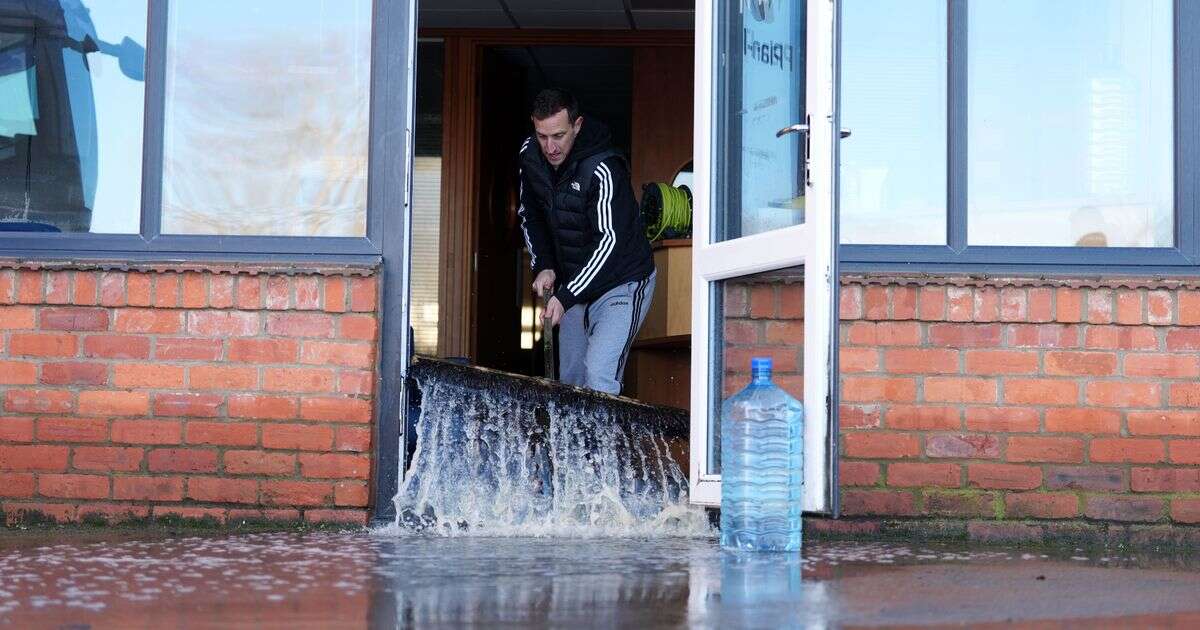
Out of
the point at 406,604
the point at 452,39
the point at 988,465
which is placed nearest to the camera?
the point at 406,604

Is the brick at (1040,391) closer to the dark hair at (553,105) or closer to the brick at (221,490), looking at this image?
the dark hair at (553,105)

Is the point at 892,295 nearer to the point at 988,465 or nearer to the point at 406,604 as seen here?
the point at 988,465

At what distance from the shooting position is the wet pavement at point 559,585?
9.90ft

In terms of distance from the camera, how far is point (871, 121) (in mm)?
5113

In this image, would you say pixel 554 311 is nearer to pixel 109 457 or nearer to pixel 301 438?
pixel 301 438

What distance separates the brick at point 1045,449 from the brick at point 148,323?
9.34 ft

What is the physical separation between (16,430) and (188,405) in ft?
1.96

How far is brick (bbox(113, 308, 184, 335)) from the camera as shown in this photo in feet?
16.5

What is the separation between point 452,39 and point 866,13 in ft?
15.1

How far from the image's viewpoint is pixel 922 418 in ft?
16.4

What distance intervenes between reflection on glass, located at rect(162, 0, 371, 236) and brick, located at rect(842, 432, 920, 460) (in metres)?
1.85

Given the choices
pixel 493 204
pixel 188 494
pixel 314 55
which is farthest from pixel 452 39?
pixel 188 494

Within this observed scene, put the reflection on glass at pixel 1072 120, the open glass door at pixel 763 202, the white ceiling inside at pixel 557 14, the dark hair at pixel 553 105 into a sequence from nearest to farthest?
the open glass door at pixel 763 202 → the reflection on glass at pixel 1072 120 → the dark hair at pixel 553 105 → the white ceiling inside at pixel 557 14

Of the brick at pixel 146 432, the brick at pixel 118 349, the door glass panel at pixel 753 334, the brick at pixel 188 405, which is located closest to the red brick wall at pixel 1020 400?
the door glass panel at pixel 753 334
